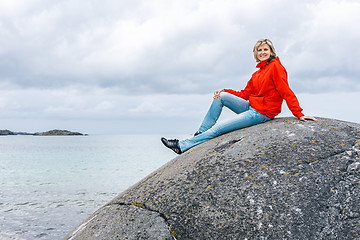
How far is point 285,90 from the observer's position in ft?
17.0

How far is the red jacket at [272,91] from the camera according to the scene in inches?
203

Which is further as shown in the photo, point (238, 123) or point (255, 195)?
point (238, 123)

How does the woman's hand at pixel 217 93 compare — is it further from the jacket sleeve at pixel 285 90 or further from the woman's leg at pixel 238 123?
the jacket sleeve at pixel 285 90

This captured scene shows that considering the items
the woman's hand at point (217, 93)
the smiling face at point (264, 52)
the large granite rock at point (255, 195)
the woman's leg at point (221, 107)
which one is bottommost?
the large granite rock at point (255, 195)

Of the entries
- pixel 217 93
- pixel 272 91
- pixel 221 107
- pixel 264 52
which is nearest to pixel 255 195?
pixel 272 91

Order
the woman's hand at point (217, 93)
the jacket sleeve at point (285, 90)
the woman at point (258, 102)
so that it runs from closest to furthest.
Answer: the jacket sleeve at point (285, 90)
the woman at point (258, 102)
the woman's hand at point (217, 93)

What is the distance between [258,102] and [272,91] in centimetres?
32

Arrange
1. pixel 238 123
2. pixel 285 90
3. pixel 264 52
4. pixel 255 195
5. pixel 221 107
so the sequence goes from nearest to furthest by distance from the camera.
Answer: pixel 255 195 → pixel 285 90 → pixel 238 123 → pixel 264 52 → pixel 221 107

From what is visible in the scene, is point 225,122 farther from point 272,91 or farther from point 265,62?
point 265,62

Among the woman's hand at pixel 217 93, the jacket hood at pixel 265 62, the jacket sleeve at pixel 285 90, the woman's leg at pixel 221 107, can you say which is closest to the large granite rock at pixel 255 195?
the jacket sleeve at pixel 285 90

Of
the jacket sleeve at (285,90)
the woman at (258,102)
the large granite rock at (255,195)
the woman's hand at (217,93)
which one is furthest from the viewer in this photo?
the woman's hand at (217,93)

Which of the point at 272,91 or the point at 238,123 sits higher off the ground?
the point at 272,91

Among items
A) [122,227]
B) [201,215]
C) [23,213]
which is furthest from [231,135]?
[23,213]

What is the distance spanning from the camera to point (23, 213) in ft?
38.1
